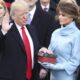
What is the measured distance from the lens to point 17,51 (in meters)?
5.15

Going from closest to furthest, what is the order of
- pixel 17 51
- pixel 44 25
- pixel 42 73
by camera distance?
pixel 17 51 < pixel 42 73 < pixel 44 25

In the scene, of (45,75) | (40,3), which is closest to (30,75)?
Answer: (45,75)

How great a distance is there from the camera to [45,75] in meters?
5.57

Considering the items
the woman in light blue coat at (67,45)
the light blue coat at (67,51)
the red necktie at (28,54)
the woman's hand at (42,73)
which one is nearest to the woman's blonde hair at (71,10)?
the woman in light blue coat at (67,45)

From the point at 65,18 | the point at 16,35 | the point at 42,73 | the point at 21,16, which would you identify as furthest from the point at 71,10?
the point at 42,73

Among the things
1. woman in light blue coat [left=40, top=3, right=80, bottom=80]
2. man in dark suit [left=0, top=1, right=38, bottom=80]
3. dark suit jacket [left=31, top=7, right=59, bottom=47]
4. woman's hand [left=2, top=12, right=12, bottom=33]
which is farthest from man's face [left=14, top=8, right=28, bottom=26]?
dark suit jacket [left=31, top=7, right=59, bottom=47]

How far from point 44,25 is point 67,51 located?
1.23m

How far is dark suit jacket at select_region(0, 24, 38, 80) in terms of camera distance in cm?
514

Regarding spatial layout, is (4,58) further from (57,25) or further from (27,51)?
(57,25)

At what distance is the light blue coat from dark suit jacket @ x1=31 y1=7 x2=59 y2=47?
0.93 m

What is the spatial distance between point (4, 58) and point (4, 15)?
1.83 ft

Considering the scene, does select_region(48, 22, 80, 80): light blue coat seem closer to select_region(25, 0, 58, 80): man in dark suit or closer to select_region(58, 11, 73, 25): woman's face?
select_region(58, 11, 73, 25): woman's face

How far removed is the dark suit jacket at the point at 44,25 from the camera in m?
6.29

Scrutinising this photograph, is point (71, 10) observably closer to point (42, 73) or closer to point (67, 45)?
point (67, 45)
